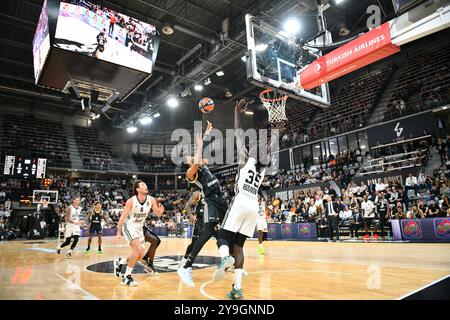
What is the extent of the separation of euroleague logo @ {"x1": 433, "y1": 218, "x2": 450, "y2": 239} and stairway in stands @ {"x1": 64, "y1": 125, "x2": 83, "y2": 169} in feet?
90.4

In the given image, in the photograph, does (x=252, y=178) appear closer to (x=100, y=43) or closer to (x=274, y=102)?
(x=274, y=102)

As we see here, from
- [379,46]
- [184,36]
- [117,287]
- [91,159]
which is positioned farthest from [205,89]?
[117,287]

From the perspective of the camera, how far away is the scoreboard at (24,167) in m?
19.2

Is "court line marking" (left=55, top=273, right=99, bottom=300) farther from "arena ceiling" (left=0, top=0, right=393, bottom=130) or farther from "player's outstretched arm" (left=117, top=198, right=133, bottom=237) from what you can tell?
"arena ceiling" (left=0, top=0, right=393, bottom=130)

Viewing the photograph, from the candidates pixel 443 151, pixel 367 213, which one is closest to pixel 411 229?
pixel 367 213

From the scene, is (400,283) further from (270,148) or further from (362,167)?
(362,167)

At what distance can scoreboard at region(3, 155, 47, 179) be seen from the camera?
62.8 ft

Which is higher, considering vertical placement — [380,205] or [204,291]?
[380,205]

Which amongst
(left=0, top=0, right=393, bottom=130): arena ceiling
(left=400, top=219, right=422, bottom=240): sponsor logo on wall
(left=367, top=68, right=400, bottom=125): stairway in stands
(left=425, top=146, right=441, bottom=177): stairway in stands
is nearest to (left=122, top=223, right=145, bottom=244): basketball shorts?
(left=0, top=0, right=393, bottom=130): arena ceiling

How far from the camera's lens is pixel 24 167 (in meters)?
19.7

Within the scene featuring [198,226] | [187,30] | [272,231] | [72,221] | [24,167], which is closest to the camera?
[198,226]

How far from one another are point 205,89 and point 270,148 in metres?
20.9

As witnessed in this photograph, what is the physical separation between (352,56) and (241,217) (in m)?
6.72
